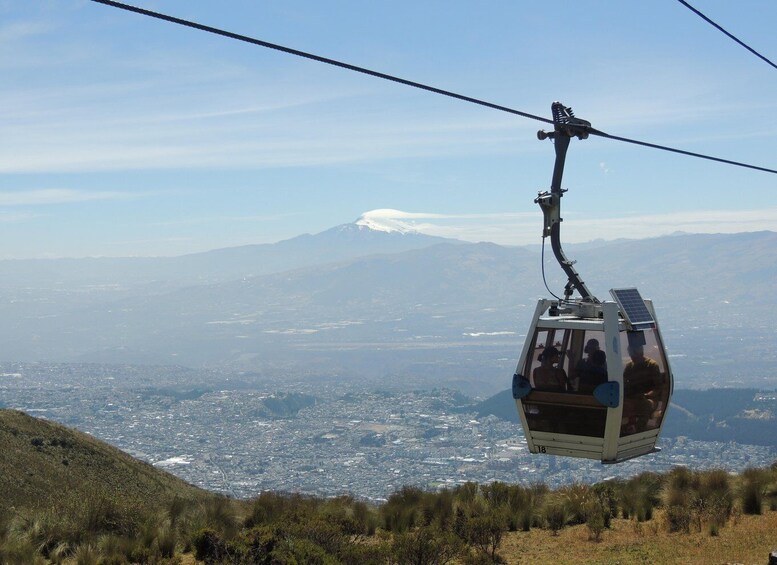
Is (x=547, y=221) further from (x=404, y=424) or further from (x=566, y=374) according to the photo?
(x=404, y=424)

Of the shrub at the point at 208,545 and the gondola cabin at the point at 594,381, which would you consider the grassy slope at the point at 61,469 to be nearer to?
the shrub at the point at 208,545

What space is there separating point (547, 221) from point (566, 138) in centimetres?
112

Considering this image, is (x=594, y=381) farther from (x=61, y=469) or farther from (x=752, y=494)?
(x=61, y=469)

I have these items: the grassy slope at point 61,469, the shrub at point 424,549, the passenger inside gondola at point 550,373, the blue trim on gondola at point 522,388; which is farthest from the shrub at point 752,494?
the grassy slope at point 61,469

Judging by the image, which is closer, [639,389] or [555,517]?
[639,389]

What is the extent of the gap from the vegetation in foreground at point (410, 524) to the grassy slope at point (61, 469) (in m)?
0.09

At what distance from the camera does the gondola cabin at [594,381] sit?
38.1 ft

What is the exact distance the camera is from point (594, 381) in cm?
1171

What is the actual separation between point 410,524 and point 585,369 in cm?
711

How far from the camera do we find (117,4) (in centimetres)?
629

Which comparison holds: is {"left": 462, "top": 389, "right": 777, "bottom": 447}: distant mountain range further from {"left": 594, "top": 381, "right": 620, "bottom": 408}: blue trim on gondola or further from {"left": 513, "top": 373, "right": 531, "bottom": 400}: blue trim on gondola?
{"left": 594, "top": 381, "right": 620, "bottom": 408}: blue trim on gondola

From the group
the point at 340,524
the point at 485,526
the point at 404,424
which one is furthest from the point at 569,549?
the point at 404,424

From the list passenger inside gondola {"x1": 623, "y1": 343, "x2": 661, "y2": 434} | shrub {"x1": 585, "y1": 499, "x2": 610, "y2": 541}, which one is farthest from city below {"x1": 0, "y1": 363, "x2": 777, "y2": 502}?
passenger inside gondola {"x1": 623, "y1": 343, "x2": 661, "y2": 434}

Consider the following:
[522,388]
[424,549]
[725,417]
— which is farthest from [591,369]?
[725,417]
